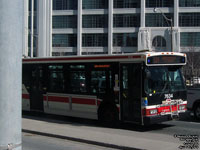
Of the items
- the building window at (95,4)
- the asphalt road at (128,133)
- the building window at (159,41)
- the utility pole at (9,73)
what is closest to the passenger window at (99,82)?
the asphalt road at (128,133)

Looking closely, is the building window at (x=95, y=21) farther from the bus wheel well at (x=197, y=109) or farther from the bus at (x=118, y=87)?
the bus wheel well at (x=197, y=109)

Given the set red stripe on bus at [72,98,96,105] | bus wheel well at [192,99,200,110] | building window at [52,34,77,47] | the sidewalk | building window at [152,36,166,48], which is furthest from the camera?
building window at [52,34,77,47]

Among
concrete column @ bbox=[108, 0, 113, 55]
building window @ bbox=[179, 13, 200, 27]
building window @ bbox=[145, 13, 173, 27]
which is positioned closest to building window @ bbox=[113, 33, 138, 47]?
concrete column @ bbox=[108, 0, 113, 55]

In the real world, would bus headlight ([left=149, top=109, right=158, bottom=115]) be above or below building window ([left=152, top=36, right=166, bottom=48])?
below

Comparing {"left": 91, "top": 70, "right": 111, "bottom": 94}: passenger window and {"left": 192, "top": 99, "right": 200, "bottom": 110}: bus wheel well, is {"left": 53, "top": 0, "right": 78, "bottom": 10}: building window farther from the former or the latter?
{"left": 91, "top": 70, "right": 111, "bottom": 94}: passenger window

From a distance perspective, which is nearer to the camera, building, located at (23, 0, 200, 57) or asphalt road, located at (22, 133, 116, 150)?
asphalt road, located at (22, 133, 116, 150)

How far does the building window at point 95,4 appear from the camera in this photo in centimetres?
6250

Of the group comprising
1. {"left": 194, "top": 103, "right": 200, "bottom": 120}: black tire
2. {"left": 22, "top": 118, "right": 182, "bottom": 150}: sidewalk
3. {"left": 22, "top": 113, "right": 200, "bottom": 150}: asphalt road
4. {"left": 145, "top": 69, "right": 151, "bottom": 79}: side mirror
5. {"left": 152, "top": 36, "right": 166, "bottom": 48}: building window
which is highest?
{"left": 152, "top": 36, "right": 166, "bottom": 48}: building window

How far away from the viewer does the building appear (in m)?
58.8

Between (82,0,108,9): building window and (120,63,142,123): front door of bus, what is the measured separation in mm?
52352

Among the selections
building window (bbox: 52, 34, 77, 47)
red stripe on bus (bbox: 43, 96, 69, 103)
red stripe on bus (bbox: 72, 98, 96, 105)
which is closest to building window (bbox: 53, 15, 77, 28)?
building window (bbox: 52, 34, 77, 47)

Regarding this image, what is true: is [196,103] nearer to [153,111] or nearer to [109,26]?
[153,111]

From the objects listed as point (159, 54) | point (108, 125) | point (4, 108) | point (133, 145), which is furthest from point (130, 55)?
point (4, 108)

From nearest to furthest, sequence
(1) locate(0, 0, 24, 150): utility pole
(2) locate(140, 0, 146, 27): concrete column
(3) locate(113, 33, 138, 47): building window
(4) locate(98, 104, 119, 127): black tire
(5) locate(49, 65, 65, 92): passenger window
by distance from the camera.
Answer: (1) locate(0, 0, 24, 150): utility pole, (4) locate(98, 104, 119, 127): black tire, (5) locate(49, 65, 65, 92): passenger window, (2) locate(140, 0, 146, 27): concrete column, (3) locate(113, 33, 138, 47): building window
